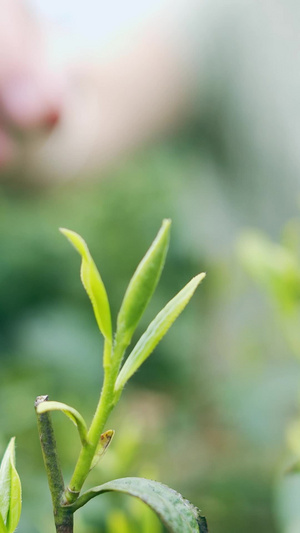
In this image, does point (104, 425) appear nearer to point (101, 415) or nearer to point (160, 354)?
point (101, 415)

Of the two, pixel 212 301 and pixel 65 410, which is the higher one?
pixel 65 410

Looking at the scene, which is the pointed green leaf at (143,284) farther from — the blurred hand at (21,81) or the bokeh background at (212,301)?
the blurred hand at (21,81)

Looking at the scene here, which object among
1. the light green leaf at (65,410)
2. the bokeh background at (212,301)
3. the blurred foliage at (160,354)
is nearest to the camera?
the light green leaf at (65,410)

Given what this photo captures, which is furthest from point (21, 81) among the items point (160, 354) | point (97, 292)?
point (160, 354)

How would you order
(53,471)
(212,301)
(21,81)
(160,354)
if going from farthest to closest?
1. (160,354)
2. (212,301)
3. (21,81)
4. (53,471)

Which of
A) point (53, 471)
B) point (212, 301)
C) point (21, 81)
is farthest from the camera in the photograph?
point (212, 301)

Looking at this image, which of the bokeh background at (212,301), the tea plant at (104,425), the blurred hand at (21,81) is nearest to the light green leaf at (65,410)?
the tea plant at (104,425)

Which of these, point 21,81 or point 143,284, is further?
point 21,81

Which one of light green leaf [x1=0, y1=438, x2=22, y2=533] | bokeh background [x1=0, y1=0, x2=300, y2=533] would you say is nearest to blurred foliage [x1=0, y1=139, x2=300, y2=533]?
bokeh background [x1=0, y1=0, x2=300, y2=533]
